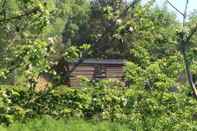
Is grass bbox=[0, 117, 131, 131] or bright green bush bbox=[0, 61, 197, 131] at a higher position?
bright green bush bbox=[0, 61, 197, 131]

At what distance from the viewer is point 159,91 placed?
10141 millimetres

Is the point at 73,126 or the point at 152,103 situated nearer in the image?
the point at 152,103

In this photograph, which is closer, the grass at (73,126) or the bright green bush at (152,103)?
the bright green bush at (152,103)

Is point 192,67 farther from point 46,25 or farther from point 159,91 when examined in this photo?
point 46,25

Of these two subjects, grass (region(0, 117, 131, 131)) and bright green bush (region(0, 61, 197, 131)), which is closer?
bright green bush (region(0, 61, 197, 131))

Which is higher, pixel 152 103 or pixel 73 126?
pixel 152 103

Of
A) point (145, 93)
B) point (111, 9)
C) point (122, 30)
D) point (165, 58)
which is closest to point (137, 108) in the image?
point (145, 93)

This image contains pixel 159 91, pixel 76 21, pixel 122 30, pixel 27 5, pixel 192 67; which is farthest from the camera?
pixel 76 21

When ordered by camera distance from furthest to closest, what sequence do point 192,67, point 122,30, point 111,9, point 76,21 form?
1. point 76,21
2. point 192,67
3. point 111,9
4. point 122,30

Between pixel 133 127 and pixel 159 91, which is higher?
pixel 159 91

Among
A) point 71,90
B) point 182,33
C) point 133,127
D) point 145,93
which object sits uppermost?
point 182,33

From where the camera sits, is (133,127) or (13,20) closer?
(13,20)

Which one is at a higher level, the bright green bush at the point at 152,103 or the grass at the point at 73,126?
the bright green bush at the point at 152,103

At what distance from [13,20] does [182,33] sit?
4.40ft
